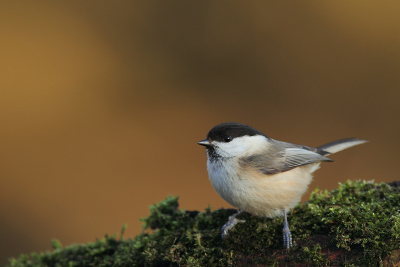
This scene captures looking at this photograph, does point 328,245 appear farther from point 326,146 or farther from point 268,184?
point 326,146

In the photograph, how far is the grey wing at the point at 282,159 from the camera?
2.00 metres

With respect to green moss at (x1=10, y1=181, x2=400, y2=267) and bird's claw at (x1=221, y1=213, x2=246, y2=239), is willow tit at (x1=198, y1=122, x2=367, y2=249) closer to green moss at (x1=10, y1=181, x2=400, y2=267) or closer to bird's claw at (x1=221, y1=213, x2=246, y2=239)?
bird's claw at (x1=221, y1=213, x2=246, y2=239)

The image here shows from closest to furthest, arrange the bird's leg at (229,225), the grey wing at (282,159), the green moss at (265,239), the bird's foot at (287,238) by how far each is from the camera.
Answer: the green moss at (265,239) < the bird's foot at (287,238) < the bird's leg at (229,225) < the grey wing at (282,159)

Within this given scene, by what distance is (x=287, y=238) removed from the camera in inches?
68.9

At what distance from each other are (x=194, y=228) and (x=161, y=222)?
0.38 metres

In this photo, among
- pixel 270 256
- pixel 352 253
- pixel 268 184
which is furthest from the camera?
pixel 268 184

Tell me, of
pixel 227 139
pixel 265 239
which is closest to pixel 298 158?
pixel 227 139

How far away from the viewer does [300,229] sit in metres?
1.82

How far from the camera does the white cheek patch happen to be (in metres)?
2.06

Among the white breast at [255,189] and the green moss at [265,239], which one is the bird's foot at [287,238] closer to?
the green moss at [265,239]

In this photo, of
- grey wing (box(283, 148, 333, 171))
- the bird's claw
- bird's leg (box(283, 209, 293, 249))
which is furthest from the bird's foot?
grey wing (box(283, 148, 333, 171))

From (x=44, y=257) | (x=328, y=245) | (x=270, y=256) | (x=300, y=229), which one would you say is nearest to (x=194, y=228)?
(x=270, y=256)

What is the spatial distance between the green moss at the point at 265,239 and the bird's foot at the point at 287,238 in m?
0.03

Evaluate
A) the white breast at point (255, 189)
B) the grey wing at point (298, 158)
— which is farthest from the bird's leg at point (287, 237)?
the grey wing at point (298, 158)
